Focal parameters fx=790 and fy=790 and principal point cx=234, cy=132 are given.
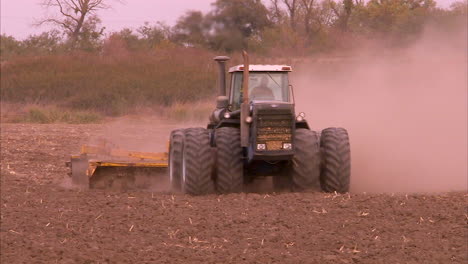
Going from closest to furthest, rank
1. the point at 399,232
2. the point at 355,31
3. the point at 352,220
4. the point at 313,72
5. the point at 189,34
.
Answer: the point at 399,232 → the point at 352,220 → the point at 189,34 → the point at 313,72 → the point at 355,31

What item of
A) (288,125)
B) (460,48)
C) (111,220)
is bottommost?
(111,220)

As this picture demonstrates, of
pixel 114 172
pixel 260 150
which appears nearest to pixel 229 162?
pixel 260 150

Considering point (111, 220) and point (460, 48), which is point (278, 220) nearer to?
point (111, 220)

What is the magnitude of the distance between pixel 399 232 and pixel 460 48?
13.3 m

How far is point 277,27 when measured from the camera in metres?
17.6

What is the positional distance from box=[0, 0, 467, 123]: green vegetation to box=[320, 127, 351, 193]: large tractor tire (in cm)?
434

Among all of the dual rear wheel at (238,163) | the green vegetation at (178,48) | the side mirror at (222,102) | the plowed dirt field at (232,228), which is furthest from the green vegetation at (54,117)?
the dual rear wheel at (238,163)

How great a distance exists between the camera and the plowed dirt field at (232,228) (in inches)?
287

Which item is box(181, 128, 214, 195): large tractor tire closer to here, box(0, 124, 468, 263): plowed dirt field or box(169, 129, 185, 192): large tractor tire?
box(0, 124, 468, 263): plowed dirt field

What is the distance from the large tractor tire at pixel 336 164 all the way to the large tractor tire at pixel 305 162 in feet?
0.39

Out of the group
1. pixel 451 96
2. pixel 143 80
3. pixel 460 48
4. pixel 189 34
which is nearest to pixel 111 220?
pixel 189 34

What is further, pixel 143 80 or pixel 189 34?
pixel 143 80

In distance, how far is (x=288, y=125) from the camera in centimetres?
1005

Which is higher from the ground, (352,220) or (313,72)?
(313,72)
